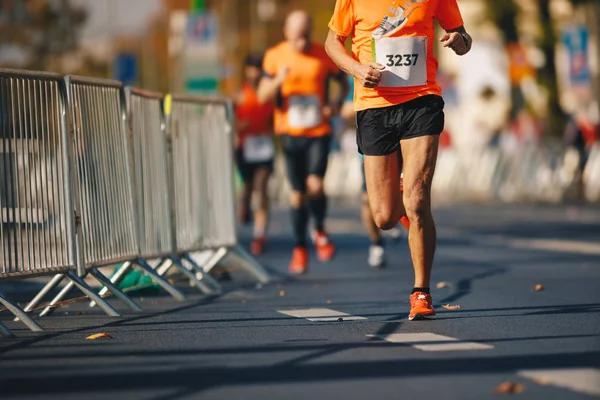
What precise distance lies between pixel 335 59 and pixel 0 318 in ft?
9.00

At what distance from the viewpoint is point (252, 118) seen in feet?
62.1

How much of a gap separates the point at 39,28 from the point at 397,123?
4455 cm

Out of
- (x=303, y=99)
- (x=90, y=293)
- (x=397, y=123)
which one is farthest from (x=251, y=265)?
(x=397, y=123)

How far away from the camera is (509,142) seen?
38281 mm

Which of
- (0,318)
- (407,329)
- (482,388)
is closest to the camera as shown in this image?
(482,388)

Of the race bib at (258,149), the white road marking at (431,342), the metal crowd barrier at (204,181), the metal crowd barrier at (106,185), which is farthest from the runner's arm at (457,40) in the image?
the race bib at (258,149)

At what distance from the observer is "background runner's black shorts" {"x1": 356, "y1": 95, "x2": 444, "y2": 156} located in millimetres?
8617

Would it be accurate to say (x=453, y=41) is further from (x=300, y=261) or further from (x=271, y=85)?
(x=300, y=261)

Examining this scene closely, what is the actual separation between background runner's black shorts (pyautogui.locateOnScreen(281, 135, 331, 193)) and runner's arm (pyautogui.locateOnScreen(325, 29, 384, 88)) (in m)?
4.56

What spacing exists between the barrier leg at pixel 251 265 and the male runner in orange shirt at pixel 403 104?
3445 millimetres

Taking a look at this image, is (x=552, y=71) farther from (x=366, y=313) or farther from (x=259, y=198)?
(x=366, y=313)

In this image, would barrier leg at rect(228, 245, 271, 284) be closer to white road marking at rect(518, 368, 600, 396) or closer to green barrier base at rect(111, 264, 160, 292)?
green barrier base at rect(111, 264, 160, 292)

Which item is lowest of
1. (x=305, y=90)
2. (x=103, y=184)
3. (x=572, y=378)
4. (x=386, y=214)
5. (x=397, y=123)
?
(x=572, y=378)

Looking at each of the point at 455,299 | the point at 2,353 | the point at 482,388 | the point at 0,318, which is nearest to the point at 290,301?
the point at 455,299
